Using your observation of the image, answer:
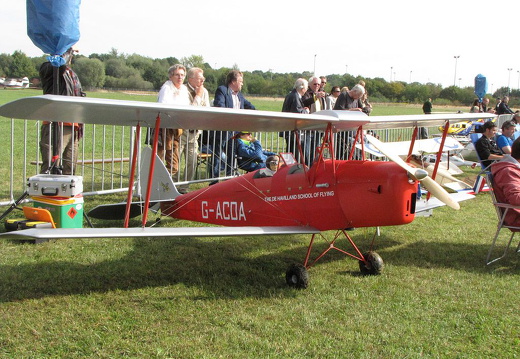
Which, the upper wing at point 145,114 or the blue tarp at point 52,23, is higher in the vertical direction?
the blue tarp at point 52,23

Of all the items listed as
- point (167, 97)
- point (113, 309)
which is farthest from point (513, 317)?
point (167, 97)

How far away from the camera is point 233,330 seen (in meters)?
4.04

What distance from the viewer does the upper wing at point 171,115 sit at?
13.3ft

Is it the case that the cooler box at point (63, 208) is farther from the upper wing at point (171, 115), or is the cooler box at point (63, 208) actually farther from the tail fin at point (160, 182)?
the upper wing at point (171, 115)

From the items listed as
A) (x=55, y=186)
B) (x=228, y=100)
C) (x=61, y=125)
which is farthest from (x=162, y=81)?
(x=55, y=186)

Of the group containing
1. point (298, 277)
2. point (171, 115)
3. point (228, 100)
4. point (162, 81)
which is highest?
point (162, 81)

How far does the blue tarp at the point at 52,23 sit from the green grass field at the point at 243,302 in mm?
2599

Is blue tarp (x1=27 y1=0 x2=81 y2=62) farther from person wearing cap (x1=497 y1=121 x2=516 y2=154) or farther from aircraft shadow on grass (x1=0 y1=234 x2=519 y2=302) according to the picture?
person wearing cap (x1=497 y1=121 x2=516 y2=154)

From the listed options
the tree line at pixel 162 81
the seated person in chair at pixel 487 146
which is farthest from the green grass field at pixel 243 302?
the tree line at pixel 162 81

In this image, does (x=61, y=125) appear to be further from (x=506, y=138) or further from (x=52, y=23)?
(x=506, y=138)

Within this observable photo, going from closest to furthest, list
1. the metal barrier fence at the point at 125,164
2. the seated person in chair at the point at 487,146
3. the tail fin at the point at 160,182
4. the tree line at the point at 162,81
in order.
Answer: the tail fin at the point at 160,182, the metal barrier fence at the point at 125,164, the seated person in chair at the point at 487,146, the tree line at the point at 162,81

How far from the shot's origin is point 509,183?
239 inches

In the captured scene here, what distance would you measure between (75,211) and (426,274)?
434cm

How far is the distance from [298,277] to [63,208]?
313 centimetres
